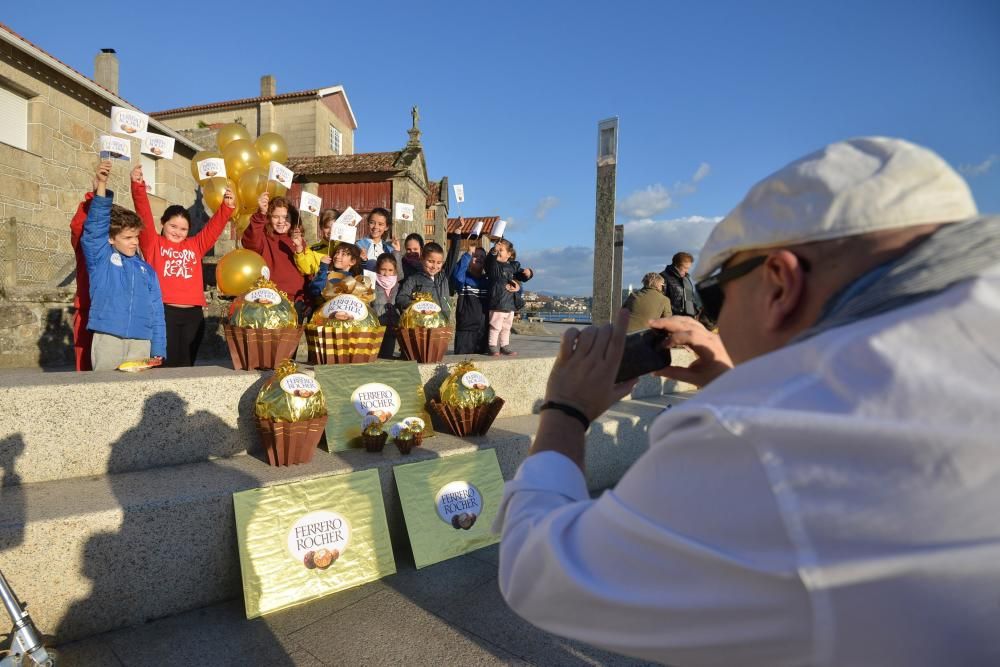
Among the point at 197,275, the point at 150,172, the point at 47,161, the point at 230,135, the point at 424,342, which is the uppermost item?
the point at 150,172

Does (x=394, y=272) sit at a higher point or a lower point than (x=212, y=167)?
lower

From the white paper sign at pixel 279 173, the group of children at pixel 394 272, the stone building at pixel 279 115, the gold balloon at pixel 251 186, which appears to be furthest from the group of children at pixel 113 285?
the stone building at pixel 279 115

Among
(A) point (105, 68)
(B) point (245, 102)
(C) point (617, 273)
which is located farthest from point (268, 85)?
(C) point (617, 273)

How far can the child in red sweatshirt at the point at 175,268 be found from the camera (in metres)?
3.98

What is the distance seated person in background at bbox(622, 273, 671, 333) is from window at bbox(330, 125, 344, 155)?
69.1ft

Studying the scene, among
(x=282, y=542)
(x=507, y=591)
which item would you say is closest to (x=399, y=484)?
(x=282, y=542)

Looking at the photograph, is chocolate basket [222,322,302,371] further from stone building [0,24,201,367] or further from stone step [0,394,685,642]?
stone building [0,24,201,367]

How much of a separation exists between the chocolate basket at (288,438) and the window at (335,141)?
78.2 ft

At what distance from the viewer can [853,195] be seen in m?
0.67

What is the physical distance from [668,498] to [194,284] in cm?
452

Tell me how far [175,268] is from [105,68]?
44.0ft

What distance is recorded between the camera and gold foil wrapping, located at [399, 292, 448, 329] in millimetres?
3707

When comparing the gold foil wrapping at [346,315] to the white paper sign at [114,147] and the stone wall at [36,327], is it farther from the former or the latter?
the stone wall at [36,327]

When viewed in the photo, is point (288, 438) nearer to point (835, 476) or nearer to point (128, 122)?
point (835, 476)
